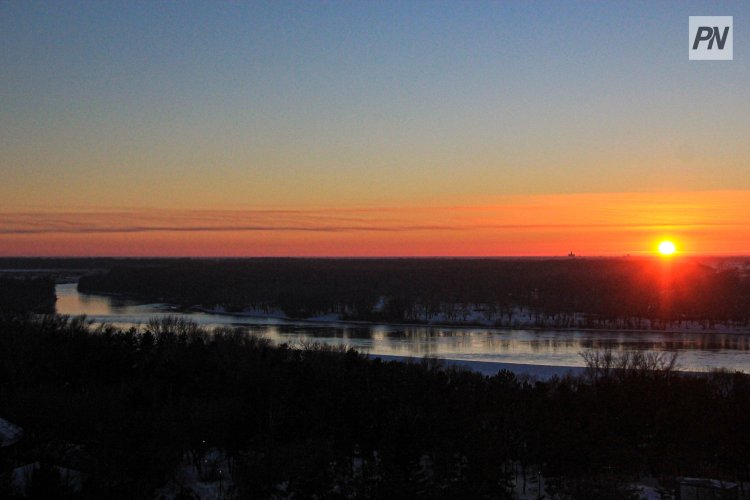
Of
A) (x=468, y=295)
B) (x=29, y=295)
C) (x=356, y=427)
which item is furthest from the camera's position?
(x=468, y=295)

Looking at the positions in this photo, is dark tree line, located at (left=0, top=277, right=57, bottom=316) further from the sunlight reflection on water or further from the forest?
the forest

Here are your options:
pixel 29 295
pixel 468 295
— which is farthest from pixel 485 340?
pixel 29 295

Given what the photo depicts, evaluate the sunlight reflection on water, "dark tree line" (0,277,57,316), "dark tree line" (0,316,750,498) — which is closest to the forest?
the sunlight reflection on water

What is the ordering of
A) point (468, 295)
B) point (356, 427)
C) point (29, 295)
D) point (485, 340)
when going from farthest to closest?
point (468, 295) → point (29, 295) → point (485, 340) → point (356, 427)

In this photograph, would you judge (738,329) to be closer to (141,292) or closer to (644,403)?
(644,403)

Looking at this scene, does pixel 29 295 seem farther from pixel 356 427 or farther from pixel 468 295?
pixel 356 427

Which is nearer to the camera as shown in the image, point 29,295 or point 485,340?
point 485,340

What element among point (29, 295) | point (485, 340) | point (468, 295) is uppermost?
point (468, 295)
